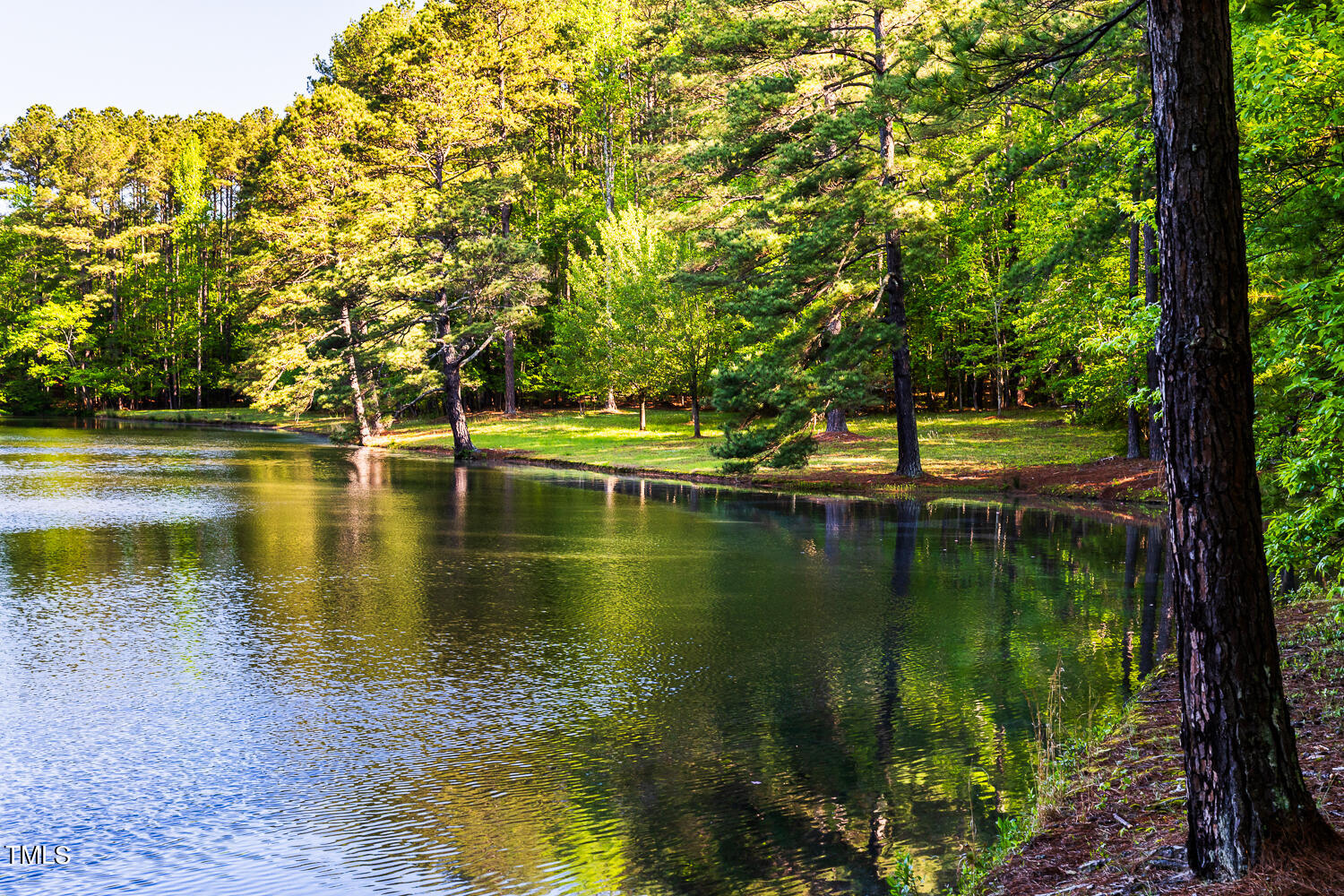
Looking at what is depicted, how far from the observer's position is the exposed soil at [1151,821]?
4512 millimetres

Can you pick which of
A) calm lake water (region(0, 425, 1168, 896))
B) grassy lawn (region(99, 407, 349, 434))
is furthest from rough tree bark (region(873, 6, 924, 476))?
grassy lawn (region(99, 407, 349, 434))

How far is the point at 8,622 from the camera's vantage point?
11602 millimetres

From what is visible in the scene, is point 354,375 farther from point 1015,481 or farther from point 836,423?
point 1015,481

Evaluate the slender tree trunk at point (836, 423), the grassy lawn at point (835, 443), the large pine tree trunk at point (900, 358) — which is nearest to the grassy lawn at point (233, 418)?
the grassy lawn at point (835, 443)

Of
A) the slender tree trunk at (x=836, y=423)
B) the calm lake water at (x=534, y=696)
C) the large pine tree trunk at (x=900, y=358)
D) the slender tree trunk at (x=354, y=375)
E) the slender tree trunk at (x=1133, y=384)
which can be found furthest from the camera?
the slender tree trunk at (x=354, y=375)

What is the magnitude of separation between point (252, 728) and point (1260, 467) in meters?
9.16

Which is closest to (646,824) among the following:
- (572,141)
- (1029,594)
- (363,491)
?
(1029,594)

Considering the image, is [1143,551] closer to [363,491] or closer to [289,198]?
[363,491]

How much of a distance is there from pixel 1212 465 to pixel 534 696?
6000 mm

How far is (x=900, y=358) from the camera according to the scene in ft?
85.5

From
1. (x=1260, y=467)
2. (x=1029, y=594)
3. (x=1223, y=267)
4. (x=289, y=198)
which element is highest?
(x=289, y=198)

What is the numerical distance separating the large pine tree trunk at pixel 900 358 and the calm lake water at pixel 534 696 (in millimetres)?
6925

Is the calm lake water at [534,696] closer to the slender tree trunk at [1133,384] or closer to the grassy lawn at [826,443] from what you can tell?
the slender tree trunk at [1133,384]

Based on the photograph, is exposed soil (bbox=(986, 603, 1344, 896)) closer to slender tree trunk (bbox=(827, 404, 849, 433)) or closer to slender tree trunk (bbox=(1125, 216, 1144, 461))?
slender tree trunk (bbox=(1125, 216, 1144, 461))
